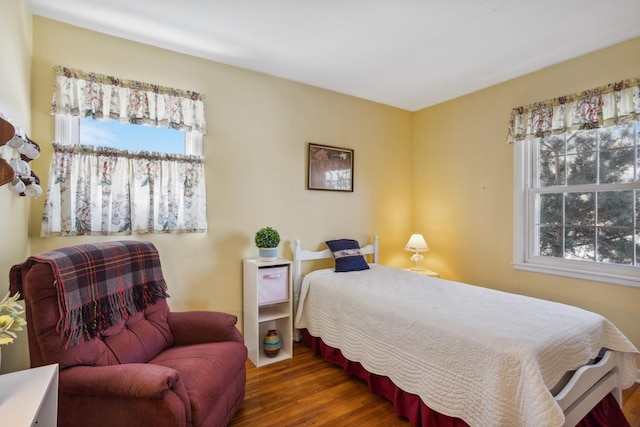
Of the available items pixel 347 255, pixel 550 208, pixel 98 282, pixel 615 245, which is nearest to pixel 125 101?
pixel 98 282

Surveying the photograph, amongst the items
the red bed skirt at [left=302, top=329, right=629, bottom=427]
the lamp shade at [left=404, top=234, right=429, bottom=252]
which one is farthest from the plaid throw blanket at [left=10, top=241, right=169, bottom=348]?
the lamp shade at [left=404, top=234, right=429, bottom=252]

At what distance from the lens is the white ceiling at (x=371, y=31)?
2016 mm

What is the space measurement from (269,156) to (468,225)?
2245 mm

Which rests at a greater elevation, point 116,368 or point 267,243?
point 267,243

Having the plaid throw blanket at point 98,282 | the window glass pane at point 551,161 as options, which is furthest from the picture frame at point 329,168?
the window glass pane at point 551,161

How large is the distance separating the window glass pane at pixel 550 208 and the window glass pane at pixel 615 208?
0.94 ft

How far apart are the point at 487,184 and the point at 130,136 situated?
3301mm

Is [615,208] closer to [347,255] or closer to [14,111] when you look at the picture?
[347,255]

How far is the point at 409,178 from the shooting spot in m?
4.06

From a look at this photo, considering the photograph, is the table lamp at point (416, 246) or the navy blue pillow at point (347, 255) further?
the table lamp at point (416, 246)

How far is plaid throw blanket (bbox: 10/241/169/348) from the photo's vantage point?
1476 millimetres

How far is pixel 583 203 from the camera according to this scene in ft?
8.84

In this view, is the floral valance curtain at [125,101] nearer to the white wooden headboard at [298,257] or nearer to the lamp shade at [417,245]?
the white wooden headboard at [298,257]

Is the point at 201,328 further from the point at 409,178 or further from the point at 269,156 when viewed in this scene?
the point at 409,178
